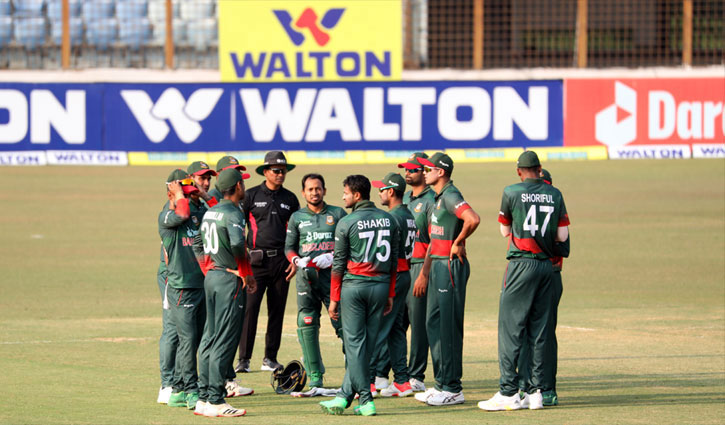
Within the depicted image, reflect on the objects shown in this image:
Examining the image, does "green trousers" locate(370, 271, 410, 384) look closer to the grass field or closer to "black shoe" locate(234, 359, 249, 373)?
the grass field

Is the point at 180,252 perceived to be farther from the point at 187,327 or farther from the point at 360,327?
the point at 360,327

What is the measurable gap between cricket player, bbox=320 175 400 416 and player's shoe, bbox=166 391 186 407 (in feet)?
4.81

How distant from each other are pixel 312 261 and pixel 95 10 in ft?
60.3

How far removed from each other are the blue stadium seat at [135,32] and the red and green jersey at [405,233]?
17687 mm

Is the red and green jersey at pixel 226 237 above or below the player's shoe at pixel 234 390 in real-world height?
above

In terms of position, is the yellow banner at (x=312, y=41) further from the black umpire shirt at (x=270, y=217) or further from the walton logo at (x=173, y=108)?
the black umpire shirt at (x=270, y=217)

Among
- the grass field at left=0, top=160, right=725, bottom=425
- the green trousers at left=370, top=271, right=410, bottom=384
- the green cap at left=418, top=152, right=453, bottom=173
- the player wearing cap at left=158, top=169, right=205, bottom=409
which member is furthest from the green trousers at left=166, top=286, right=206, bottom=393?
the green cap at left=418, top=152, right=453, bottom=173

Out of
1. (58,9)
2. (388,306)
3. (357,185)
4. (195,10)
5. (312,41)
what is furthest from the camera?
(195,10)

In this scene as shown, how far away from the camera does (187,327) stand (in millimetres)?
10398

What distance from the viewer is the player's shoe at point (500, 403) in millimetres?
10250

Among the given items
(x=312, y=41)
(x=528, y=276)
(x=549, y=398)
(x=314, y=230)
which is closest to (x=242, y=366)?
(x=314, y=230)

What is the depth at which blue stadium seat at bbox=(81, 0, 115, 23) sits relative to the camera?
2742 cm

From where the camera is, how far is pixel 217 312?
32.6ft

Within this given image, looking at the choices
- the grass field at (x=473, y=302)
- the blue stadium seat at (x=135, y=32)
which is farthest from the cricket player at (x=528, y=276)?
the blue stadium seat at (x=135, y=32)
